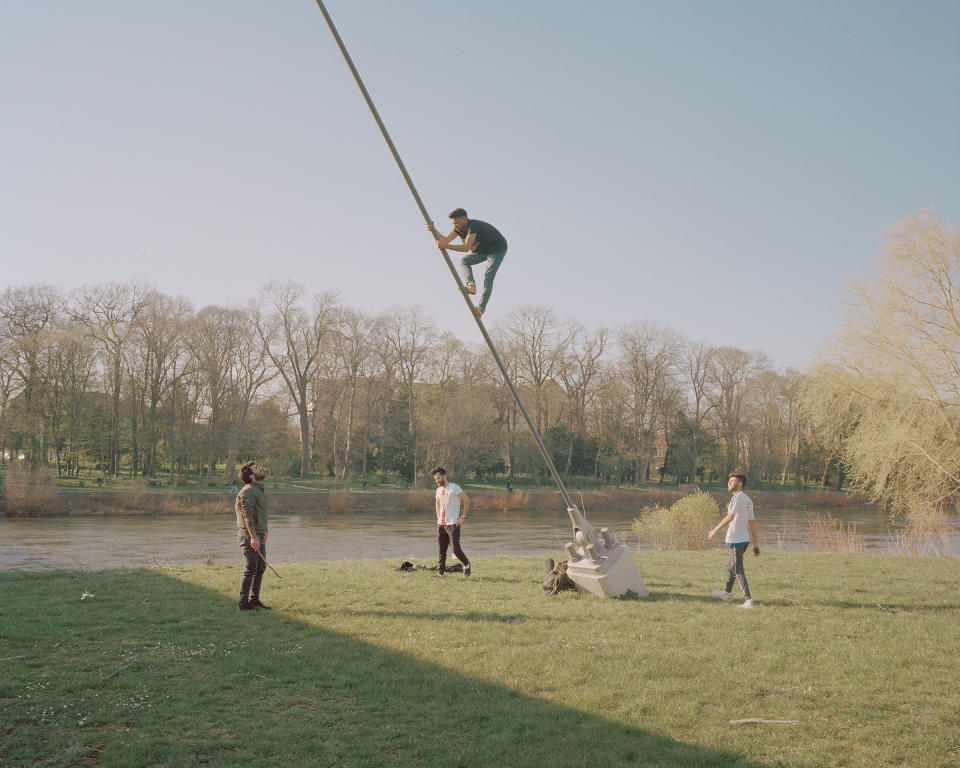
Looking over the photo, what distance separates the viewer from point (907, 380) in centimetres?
1977

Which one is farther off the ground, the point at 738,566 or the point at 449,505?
the point at 449,505

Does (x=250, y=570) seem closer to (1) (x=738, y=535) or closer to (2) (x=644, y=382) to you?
(1) (x=738, y=535)

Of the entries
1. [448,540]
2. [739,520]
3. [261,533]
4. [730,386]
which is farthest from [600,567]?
[730,386]

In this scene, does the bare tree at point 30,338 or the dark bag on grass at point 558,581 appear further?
the bare tree at point 30,338

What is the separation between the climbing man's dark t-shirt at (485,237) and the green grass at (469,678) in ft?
14.8

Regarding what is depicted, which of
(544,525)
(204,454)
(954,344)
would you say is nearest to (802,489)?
(544,525)

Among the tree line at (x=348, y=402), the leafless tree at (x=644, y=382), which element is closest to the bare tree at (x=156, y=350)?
the tree line at (x=348, y=402)

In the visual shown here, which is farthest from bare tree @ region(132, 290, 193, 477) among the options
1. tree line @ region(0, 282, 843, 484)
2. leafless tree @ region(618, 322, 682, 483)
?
leafless tree @ region(618, 322, 682, 483)

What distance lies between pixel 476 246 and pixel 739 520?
18.4 feet

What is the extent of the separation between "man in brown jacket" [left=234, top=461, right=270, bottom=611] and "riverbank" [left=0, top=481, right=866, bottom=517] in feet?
72.8

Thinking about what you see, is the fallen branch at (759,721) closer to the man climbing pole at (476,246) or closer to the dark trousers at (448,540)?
the man climbing pole at (476,246)

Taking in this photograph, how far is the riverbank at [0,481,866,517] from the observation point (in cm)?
3403

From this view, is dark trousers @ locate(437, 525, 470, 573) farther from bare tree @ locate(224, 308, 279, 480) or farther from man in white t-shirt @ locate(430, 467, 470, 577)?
bare tree @ locate(224, 308, 279, 480)

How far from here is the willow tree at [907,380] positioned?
19.2 m
